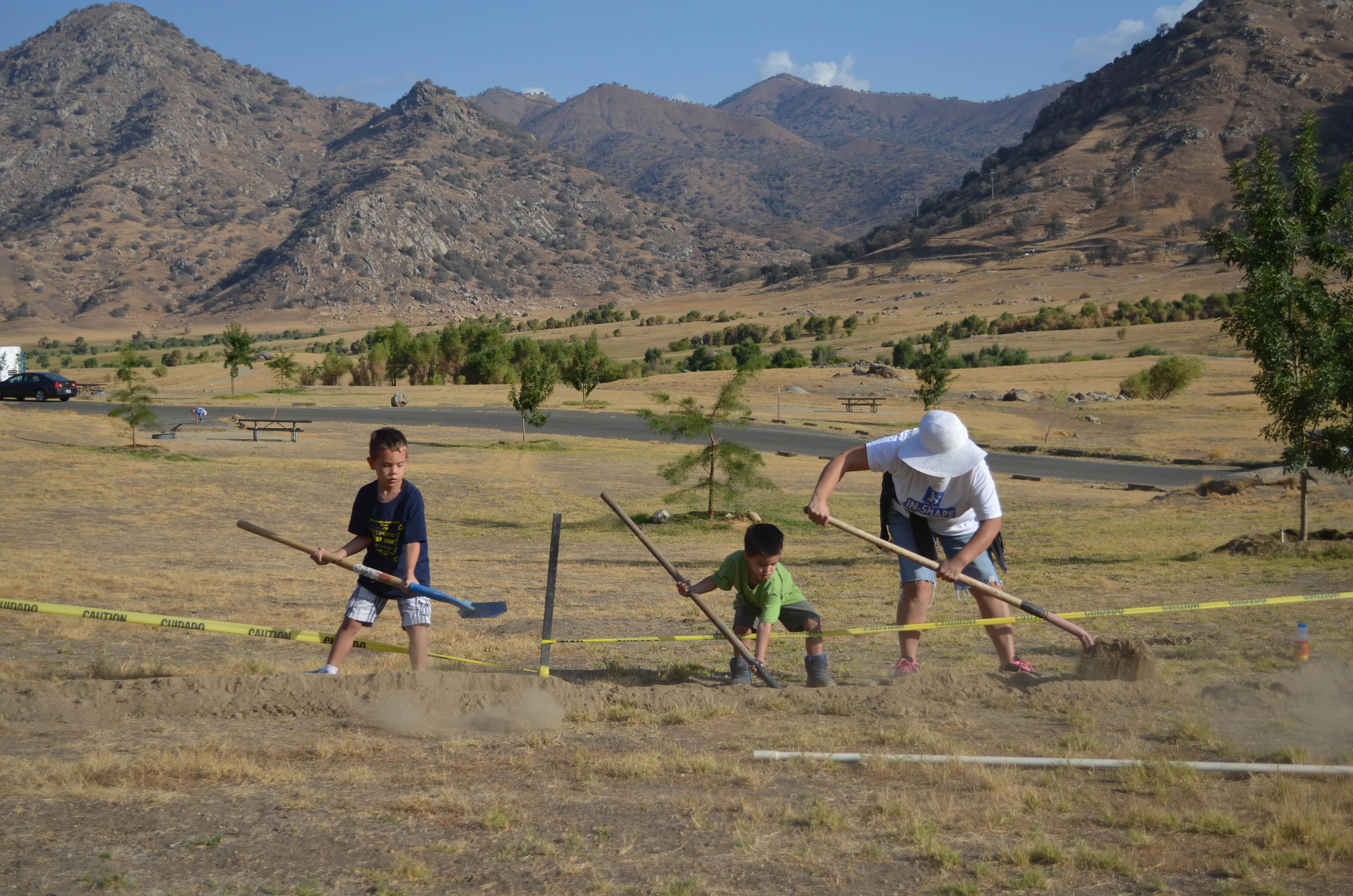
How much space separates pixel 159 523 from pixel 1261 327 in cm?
1729

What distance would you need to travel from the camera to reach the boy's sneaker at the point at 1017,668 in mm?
7293

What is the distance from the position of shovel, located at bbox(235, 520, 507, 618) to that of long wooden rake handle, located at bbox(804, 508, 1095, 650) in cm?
219

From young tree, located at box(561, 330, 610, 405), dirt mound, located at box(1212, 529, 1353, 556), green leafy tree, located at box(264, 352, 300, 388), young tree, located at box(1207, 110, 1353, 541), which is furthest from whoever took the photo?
green leafy tree, located at box(264, 352, 300, 388)

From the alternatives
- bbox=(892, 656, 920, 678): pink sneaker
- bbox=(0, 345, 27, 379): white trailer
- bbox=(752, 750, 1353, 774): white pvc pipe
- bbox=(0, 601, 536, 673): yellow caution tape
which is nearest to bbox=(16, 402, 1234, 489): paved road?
bbox=(0, 345, 27, 379): white trailer

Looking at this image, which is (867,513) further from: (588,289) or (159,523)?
(588,289)

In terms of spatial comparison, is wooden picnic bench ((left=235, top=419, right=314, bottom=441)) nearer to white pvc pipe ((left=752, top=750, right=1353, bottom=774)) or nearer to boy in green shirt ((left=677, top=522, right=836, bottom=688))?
boy in green shirt ((left=677, top=522, right=836, bottom=688))

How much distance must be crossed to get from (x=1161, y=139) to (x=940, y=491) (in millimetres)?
155593

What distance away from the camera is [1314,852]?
14.2 feet

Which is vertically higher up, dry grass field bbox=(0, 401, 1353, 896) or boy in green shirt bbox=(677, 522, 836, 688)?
boy in green shirt bbox=(677, 522, 836, 688)

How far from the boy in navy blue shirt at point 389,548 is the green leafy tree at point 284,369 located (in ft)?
195

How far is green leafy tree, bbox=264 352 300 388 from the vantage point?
2463 inches

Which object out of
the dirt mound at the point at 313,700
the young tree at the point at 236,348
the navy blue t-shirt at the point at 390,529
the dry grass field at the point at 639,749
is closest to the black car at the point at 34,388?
the young tree at the point at 236,348

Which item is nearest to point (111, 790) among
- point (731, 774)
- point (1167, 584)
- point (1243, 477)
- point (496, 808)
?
point (496, 808)

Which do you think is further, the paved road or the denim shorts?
the paved road
